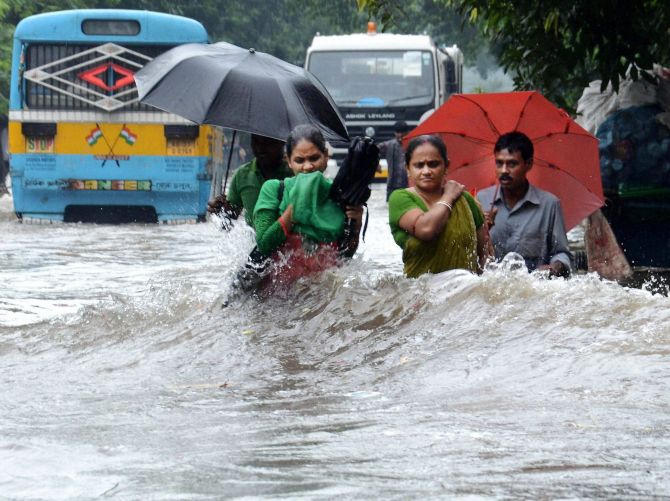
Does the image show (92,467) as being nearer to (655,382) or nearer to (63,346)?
(655,382)

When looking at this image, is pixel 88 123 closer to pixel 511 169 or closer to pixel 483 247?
pixel 511 169

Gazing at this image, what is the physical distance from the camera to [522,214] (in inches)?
306

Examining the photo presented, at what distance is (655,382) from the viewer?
584 cm

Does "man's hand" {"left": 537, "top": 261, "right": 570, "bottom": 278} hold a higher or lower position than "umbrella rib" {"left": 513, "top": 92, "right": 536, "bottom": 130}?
lower

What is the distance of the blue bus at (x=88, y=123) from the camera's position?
63.1 feet

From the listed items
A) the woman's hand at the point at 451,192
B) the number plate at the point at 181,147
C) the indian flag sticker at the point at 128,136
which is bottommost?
the number plate at the point at 181,147

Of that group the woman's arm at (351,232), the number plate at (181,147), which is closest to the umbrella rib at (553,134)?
the woman's arm at (351,232)

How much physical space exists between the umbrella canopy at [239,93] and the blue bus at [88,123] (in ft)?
34.1

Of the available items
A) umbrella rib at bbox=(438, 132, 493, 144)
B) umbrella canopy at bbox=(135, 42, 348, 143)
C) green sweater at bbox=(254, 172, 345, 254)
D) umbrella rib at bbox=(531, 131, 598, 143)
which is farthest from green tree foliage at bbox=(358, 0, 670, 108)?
green sweater at bbox=(254, 172, 345, 254)

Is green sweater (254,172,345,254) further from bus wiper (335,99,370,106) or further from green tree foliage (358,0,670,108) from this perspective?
bus wiper (335,99,370,106)

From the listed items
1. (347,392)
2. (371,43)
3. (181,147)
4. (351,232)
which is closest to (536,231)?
(351,232)

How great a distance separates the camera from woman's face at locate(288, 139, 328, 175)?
24.6ft

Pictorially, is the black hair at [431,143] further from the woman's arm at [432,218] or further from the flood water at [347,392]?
the flood water at [347,392]

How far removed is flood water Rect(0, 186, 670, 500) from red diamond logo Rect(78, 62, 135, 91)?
9.62m
